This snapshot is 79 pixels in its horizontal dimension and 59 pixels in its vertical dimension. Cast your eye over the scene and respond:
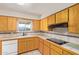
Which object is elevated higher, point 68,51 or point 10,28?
point 10,28

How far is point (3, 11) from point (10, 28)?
827 mm

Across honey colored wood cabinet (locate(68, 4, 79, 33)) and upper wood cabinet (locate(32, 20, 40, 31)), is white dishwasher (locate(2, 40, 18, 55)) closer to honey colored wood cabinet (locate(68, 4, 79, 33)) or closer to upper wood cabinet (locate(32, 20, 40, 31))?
upper wood cabinet (locate(32, 20, 40, 31))

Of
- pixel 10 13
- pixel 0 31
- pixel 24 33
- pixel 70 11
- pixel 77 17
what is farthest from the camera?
pixel 24 33

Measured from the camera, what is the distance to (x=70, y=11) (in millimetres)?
2445

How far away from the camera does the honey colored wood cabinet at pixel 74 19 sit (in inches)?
85.3

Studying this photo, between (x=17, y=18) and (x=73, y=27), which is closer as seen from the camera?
(x=73, y=27)

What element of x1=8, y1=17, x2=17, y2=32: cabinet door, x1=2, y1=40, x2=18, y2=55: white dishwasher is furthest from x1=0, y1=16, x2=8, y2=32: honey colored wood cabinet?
x1=2, y1=40, x2=18, y2=55: white dishwasher

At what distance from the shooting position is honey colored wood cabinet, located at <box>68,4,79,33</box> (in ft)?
7.10

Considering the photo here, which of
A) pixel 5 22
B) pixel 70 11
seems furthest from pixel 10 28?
pixel 70 11

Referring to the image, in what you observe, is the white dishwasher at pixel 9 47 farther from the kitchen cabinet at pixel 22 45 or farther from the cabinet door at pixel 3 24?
the cabinet door at pixel 3 24

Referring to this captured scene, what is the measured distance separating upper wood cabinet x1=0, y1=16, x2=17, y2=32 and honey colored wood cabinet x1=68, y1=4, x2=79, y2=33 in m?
2.77

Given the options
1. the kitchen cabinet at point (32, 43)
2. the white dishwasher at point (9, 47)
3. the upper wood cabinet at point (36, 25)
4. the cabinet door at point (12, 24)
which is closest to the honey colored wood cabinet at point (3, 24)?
the cabinet door at point (12, 24)

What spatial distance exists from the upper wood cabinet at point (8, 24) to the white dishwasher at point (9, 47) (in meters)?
0.79
